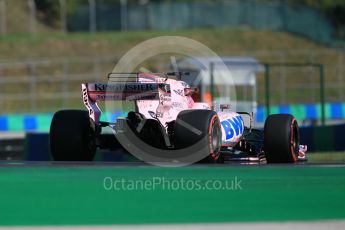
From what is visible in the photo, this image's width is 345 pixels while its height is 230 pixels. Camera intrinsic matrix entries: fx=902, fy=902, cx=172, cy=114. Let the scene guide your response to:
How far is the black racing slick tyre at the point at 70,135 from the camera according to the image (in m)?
11.3

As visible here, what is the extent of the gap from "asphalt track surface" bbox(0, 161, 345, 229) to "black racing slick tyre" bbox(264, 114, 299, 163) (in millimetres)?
3278

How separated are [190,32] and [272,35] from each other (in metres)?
4.37

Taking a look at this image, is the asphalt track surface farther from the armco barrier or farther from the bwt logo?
the armco barrier

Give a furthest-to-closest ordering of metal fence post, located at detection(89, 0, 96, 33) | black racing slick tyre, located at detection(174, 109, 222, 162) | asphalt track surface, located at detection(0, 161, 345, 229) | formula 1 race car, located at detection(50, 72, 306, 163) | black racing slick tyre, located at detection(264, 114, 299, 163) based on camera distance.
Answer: metal fence post, located at detection(89, 0, 96, 33) → black racing slick tyre, located at detection(264, 114, 299, 163) → formula 1 race car, located at detection(50, 72, 306, 163) → black racing slick tyre, located at detection(174, 109, 222, 162) → asphalt track surface, located at detection(0, 161, 345, 229)

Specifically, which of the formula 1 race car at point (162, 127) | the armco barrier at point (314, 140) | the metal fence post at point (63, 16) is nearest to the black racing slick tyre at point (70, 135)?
the formula 1 race car at point (162, 127)

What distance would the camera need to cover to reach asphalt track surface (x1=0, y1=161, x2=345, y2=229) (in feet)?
24.1

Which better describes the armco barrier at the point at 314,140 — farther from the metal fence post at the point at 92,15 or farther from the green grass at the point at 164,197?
the metal fence post at the point at 92,15

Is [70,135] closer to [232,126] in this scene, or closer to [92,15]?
[232,126]

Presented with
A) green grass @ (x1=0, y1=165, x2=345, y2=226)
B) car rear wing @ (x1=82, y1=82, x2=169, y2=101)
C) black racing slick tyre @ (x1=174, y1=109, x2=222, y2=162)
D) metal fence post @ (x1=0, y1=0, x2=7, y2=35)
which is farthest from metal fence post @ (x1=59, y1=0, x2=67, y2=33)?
green grass @ (x1=0, y1=165, x2=345, y2=226)

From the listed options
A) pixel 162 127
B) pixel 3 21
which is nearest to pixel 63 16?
pixel 3 21

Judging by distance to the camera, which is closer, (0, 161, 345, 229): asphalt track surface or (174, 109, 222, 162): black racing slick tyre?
(0, 161, 345, 229): asphalt track surface

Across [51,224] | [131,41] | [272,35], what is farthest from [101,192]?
[272,35]

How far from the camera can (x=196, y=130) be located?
34.1 ft

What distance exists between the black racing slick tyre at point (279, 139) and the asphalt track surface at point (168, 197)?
3.28 metres
